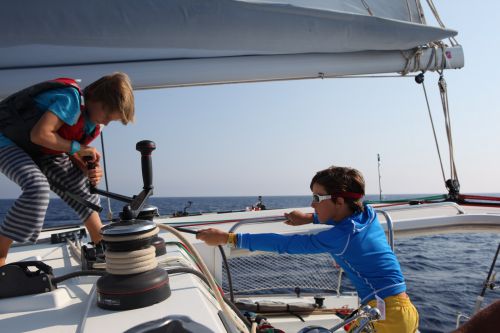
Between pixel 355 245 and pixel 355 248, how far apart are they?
0.05 feet

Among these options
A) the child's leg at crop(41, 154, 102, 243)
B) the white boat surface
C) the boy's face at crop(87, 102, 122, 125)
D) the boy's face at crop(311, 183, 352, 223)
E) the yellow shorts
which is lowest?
the yellow shorts

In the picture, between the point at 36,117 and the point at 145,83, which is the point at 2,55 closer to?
the point at 145,83

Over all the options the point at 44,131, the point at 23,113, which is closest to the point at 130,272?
the point at 44,131

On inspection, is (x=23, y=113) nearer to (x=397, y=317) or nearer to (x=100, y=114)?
(x=100, y=114)

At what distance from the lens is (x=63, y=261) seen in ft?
5.71

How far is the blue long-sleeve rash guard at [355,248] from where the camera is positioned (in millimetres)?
1613

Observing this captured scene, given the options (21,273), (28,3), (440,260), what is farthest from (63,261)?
(440,260)

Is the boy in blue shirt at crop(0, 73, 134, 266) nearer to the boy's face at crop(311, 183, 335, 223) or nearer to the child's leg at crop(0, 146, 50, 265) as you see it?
the child's leg at crop(0, 146, 50, 265)

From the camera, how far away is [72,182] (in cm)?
173

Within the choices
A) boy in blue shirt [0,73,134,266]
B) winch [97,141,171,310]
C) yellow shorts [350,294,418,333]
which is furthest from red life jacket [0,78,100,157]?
yellow shorts [350,294,418,333]

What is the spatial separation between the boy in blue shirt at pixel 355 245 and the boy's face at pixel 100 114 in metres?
0.57

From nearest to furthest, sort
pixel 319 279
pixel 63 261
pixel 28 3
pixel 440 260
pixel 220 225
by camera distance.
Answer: pixel 63 261
pixel 28 3
pixel 220 225
pixel 319 279
pixel 440 260

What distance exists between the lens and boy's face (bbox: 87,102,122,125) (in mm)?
1475

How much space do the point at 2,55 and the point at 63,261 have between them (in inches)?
54.3
